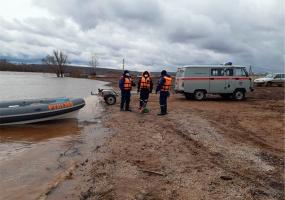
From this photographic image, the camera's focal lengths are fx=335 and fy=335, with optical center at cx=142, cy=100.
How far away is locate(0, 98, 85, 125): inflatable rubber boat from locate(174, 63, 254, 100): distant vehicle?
7175 millimetres

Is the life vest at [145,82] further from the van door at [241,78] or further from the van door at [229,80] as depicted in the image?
the van door at [241,78]

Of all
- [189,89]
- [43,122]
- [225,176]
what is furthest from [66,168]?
[189,89]

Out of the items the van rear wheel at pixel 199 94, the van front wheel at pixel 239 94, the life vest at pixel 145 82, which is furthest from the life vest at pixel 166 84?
the van front wheel at pixel 239 94

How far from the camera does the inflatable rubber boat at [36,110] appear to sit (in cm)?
1129

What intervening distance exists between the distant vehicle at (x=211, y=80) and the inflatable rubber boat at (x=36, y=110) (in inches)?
282

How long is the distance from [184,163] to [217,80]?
12.8m

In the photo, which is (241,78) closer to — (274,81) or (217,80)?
(217,80)

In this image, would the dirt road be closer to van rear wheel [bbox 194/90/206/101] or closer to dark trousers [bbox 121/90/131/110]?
dark trousers [bbox 121/90/131/110]

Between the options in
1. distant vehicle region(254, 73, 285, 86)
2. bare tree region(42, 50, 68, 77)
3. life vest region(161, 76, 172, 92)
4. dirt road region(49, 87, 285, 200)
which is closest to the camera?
dirt road region(49, 87, 285, 200)

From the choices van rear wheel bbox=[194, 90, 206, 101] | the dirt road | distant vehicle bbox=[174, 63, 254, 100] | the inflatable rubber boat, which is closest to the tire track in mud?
the dirt road

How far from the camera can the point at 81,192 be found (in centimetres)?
510

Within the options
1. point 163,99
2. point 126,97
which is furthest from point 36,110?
point 163,99

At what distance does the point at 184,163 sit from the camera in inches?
256

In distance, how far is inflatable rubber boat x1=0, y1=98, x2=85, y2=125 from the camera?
1129cm
